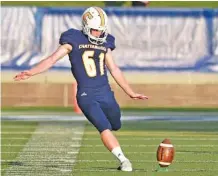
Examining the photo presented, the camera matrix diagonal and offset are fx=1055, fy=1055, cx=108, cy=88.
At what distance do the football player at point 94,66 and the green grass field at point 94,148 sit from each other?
519 millimetres

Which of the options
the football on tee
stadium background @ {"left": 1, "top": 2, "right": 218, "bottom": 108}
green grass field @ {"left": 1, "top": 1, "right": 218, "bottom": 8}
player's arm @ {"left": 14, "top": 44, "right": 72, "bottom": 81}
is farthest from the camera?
green grass field @ {"left": 1, "top": 1, "right": 218, "bottom": 8}

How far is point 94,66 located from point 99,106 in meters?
0.39

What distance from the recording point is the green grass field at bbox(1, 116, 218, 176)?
10.4 meters

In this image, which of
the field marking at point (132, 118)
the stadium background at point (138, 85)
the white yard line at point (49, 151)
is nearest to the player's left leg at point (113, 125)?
the white yard line at point (49, 151)

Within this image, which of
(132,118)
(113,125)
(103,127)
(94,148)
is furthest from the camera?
(132,118)

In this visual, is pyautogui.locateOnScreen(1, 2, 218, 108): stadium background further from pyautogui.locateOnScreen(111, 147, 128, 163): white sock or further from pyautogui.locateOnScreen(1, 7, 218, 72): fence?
pyautogui.locateOnScreen(111, 147, 128, 163): white sock

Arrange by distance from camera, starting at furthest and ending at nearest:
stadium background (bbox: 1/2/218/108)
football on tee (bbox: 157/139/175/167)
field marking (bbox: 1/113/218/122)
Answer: stadium background (bbox: 1/2/218/108), field marking (bbox: 1/113/218/122), football on tee (bbox: 157/139/175/167)

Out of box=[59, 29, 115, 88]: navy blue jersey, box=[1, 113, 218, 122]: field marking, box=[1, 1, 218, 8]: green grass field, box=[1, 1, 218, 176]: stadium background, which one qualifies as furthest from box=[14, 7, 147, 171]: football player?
box=[1, 1, 218, 8]: green grass field

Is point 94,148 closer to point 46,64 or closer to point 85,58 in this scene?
point 85,58

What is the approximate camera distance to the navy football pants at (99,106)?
10039 mm

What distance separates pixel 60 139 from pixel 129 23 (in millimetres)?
7433

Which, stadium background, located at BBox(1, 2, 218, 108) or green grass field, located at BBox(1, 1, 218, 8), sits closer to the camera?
stadium background, located at BBox(1, 2, 218, 108)

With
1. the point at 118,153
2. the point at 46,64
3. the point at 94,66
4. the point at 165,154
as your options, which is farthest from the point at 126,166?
the point at 46,64

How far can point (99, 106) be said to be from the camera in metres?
10.1
